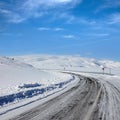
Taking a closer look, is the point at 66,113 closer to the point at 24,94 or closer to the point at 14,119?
the point at 14,119

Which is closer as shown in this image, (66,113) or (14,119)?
(14,119)

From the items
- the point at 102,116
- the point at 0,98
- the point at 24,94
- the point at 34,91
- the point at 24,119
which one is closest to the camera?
the point at 24,119

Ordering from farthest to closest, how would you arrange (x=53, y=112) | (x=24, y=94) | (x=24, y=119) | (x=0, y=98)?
(x=24, y=94) < (x=0, y=98) < (x=53, y=112) < (x=24, y=119)

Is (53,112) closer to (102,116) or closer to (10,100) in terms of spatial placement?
(102,116)

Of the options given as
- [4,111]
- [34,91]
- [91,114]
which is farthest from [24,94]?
[91,114]

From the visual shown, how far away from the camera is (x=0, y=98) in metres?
15.5

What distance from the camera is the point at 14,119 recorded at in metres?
10.3

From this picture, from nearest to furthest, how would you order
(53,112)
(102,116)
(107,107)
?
1. (102,116)
2. (53,112)
3. (107,107)

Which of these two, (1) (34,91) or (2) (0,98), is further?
(1) (34,91)

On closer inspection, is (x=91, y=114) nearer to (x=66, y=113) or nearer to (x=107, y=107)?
(x=66, y=113)

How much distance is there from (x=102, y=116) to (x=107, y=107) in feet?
8.20

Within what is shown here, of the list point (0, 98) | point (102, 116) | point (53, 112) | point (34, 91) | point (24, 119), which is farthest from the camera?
point (34, 91)

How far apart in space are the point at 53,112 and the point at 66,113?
2.06 ft

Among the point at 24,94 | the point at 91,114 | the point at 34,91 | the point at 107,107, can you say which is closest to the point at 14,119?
the point at 91,114
